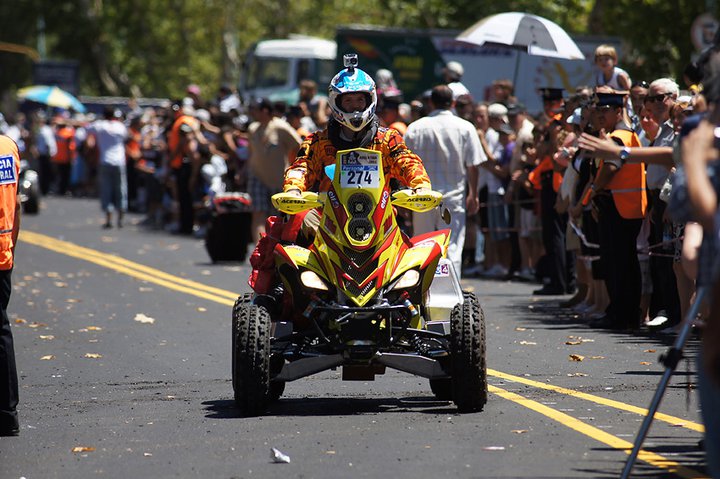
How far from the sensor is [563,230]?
17.2 m

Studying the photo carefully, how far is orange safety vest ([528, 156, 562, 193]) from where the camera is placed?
17.3 meters

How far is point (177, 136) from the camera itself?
26906mm

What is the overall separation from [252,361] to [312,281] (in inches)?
23.5

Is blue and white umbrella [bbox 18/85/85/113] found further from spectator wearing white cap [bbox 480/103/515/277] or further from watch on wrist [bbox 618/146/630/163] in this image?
watch on wrist [bbox 618/146/630/163]

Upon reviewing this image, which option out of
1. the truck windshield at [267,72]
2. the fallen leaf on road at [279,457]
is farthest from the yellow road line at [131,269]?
the truck windshield at [267,72]

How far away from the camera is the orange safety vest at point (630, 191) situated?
14234 mm

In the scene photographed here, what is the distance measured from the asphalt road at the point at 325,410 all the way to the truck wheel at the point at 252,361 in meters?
0.13

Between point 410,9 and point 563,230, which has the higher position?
point 410,9

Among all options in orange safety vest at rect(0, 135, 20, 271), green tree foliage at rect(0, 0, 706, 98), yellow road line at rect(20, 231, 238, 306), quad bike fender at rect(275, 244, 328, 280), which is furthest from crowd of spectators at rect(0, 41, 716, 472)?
green tree foliage at rect(0, 0, 706, 98)

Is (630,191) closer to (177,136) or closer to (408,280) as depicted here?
(408,280)

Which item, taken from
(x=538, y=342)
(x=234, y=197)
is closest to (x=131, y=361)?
(x=538, y=342)

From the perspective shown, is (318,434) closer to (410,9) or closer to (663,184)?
(663,184)

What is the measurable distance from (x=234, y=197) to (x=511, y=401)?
486 inches

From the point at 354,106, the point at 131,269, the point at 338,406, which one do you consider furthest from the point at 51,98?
the point at 338,406
